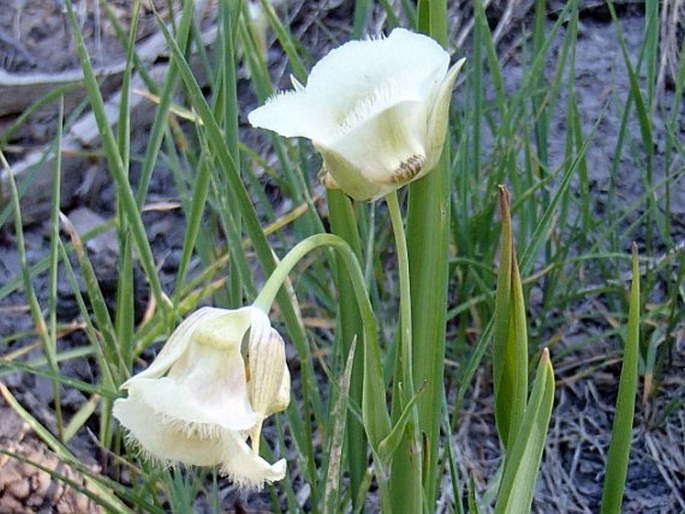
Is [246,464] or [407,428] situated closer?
[246,464]

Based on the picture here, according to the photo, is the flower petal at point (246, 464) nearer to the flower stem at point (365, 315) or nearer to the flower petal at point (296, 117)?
the flower stem at point (365, 315)

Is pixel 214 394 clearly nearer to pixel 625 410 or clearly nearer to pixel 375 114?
pixel 375 114

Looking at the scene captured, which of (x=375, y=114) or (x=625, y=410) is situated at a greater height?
(x=375, y=114)

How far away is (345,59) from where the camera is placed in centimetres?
77

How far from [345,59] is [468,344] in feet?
2.46

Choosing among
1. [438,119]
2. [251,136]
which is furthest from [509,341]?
[251,136]

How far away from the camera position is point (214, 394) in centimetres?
67

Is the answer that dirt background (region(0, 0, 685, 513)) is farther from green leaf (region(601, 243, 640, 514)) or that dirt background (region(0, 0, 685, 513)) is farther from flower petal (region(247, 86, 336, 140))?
flower petal (region(247, 86, 336, 140))

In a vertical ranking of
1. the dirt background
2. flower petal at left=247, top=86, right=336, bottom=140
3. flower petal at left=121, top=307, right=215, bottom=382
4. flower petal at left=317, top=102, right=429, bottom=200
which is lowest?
the dirt background

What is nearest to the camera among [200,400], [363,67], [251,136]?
[200,400]

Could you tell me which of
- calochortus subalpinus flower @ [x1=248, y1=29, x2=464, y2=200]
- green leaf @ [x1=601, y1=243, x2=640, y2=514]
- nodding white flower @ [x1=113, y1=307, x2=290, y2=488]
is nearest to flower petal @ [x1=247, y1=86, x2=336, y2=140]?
calochortus subalpinus flower @ [x1=248, y1=29, x2=464, y2=200]

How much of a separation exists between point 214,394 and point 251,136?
1.08 meters

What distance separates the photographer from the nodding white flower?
0.67 metres

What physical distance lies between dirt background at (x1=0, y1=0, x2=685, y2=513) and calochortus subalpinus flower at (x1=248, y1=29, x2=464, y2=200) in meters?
0.62
